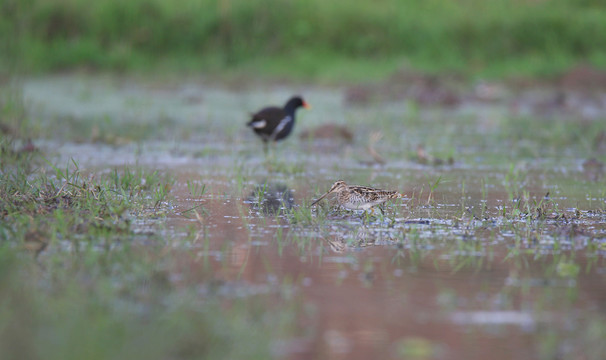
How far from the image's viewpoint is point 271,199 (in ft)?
26.4

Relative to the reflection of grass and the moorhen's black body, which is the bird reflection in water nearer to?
the reflection of grass

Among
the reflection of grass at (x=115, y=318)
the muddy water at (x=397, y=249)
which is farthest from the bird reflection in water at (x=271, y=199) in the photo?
the reflection of grass at (x=115, y=318)

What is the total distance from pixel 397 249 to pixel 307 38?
63.5 ft

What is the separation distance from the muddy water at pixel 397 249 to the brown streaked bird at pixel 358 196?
93 mm

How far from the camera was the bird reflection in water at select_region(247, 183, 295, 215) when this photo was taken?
746cm

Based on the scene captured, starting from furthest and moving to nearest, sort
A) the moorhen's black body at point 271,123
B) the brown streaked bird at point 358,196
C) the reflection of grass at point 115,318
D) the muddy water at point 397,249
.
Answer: the moorhen's black body at point 271,123 → the brown streaked bird at point 358,196 → the muddy water at point 397,249 → the reflection of grass at point 115,318

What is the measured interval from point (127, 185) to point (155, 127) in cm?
671

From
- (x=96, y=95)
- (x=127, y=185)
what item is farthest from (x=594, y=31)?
(x=127, y=185)

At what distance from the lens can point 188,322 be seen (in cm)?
397

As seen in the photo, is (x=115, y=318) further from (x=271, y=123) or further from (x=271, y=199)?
(x=271, y=123)

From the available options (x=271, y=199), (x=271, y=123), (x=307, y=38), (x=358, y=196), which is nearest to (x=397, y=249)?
(x=358, y=196)

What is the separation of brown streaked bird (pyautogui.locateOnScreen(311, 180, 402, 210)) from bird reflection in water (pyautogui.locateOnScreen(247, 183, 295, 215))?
326mm

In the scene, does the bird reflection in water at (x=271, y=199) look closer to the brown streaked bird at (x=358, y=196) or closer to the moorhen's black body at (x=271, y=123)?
the brown streaked bird at (x=358, y=196)

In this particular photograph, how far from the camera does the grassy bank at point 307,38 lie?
23578 millimetres
